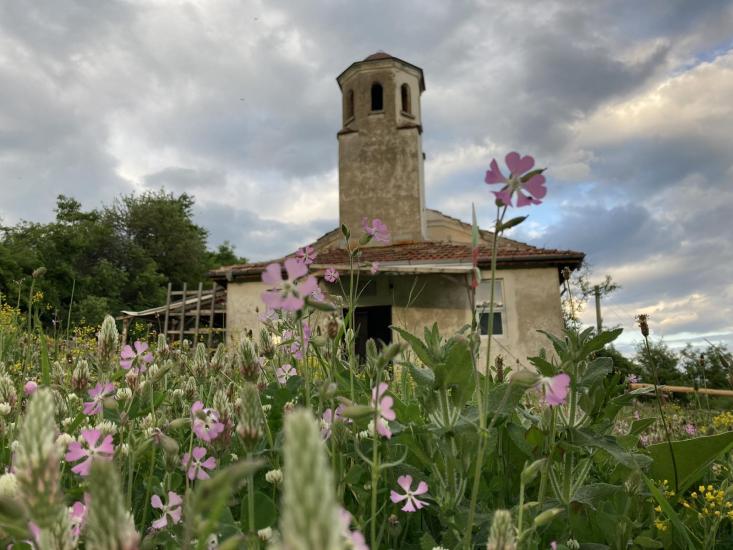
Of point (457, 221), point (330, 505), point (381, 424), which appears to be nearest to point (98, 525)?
point (330, 505)

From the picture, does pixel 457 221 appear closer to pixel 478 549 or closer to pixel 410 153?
pixel 410 153

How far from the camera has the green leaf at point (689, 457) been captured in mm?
1838

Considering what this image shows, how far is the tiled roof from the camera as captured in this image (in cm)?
1599

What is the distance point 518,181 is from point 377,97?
20.5m

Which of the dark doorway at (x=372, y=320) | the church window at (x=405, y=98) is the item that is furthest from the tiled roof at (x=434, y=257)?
the church window at (x=405, y=98)

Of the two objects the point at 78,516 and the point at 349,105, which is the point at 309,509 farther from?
the point at 349,105

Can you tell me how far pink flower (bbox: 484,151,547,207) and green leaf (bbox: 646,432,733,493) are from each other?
1132 millimetres

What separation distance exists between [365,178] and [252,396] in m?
19.4

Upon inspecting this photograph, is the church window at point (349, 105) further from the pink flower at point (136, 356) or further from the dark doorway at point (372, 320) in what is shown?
the pink flower at point (136, 356)

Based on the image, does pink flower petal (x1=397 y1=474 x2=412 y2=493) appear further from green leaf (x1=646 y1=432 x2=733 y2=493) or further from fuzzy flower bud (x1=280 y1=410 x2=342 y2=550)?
fuzzy flower bud (x1=280 y1=410 x2=342 y2=550)

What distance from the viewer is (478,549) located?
146 cm

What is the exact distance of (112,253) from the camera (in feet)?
117

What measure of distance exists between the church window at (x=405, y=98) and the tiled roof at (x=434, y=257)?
5199mm

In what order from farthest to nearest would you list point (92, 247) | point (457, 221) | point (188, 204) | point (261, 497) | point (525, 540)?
point (188, 204)
point (92, 247)
point (457, 221)
point (261, 497)
point (525, 540)
